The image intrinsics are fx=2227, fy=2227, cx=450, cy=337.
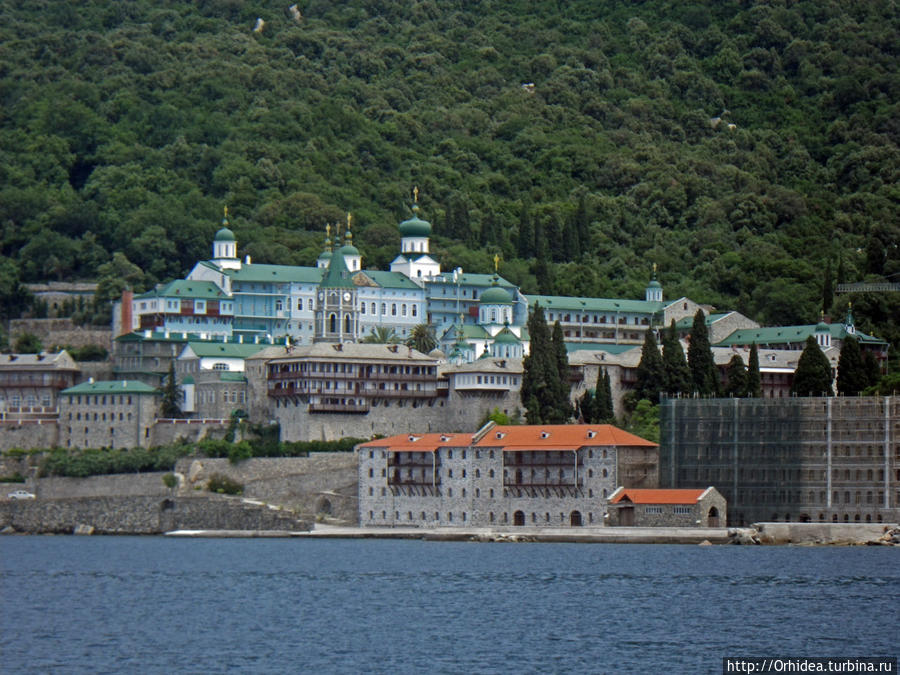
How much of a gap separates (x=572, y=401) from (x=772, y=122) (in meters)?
76.0

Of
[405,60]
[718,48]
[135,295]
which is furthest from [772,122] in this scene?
[135,295]

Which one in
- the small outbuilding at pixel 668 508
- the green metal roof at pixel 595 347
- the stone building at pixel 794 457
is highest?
the green metal roof at pixel 595 347

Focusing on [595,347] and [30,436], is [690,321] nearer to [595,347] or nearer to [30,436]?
[595,347]

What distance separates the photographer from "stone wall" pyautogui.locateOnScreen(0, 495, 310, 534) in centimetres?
10075

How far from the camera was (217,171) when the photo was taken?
150875 mm

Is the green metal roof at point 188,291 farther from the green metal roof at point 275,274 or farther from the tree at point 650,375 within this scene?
the tree at point 650,375

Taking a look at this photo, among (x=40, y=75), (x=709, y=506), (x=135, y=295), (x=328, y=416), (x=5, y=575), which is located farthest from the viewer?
(x=40, y=75)

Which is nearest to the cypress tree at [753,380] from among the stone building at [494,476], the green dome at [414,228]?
the stone building at [494,476]

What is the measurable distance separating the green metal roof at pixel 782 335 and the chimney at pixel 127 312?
3177 centimetres

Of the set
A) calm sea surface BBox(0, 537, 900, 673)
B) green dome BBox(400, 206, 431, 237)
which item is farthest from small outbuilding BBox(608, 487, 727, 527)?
green dome BBox(400, 206, 431, 237)

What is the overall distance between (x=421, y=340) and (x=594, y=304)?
13.6m

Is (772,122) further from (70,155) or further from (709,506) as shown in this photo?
(709,506)

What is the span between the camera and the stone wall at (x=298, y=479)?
334 feet

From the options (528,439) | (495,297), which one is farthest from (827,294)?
(528,439)
